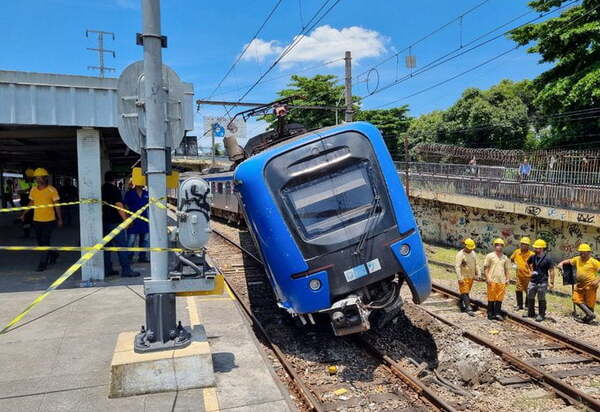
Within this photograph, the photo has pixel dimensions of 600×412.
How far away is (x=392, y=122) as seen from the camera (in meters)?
38.5

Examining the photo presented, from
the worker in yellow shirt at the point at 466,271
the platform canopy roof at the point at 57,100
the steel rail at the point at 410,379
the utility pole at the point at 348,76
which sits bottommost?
the steel rail at the point at 410,379

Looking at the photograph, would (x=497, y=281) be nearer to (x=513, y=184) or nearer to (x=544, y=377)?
(x=544, y=377)

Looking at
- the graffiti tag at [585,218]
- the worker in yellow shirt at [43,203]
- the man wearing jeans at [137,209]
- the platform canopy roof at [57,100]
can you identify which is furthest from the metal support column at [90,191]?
the graffiti tag at [585,218]

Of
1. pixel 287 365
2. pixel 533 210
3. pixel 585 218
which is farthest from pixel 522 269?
pixel 533 210

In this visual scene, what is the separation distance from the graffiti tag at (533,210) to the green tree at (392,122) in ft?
74.0

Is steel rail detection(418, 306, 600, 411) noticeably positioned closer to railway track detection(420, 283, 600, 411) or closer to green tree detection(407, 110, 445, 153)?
railway track detection(420, 283, 600, 411)

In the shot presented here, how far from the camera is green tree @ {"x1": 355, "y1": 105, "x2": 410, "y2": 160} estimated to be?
37.9 meters

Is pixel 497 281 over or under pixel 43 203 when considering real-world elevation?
under

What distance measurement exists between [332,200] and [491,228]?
12.7 metres

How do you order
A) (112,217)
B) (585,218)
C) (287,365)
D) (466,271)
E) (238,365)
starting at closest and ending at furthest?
(238,365) → (287,365) → (466,271) → (112,217) → (585,218)

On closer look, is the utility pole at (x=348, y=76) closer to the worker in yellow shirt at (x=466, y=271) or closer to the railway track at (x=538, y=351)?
the worker in yellow shirt at (x=466, y=271)

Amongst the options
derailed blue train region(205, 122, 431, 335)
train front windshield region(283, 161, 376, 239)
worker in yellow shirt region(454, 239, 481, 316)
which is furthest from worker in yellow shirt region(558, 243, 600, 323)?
train front windshield region(283, 161, 376, 239)

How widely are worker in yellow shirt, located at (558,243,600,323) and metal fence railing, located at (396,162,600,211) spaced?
19.9ft

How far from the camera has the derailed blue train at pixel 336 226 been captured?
5941 mm
